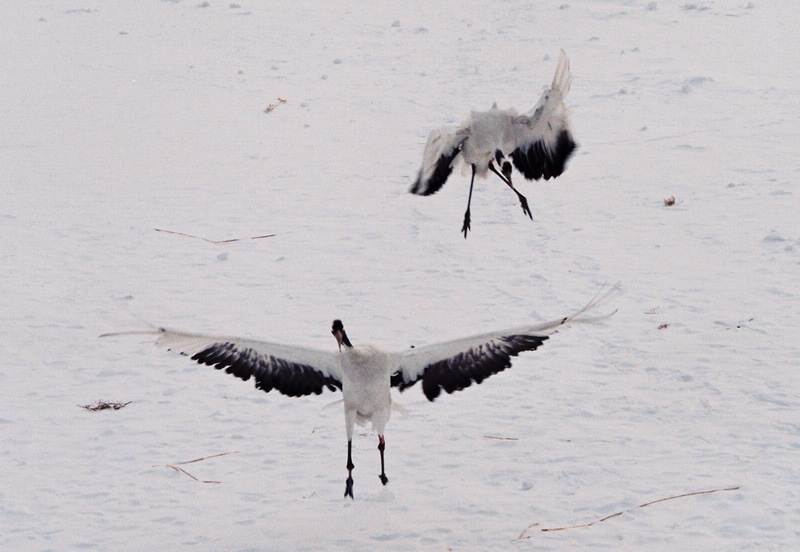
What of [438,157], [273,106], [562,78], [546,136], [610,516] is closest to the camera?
[610,516]

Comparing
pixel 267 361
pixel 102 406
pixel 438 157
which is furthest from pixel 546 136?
pixel 102 406

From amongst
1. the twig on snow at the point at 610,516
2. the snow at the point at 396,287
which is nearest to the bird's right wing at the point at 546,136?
the snow at the point at 396,287

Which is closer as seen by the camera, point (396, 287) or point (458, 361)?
point (458, 361)

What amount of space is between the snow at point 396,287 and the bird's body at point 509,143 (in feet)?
4.53

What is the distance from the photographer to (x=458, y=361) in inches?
226

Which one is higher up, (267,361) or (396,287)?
(267,361)

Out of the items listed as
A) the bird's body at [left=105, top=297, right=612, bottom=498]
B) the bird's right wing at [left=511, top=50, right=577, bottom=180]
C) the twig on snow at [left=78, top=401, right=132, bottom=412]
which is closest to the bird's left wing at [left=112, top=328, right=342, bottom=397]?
the bird's body at [left=105, top=297, right=612, bottom=498]

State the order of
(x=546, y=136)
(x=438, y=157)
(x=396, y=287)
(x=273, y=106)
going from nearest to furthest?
1. (x=546, y=136)
2. (x=438, y=157)
3. (x=396, y=287)
4. (x=273, y=106)

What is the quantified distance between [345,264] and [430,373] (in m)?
3.99

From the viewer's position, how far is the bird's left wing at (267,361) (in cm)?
538

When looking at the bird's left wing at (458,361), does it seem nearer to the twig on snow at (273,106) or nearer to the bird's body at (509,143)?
the bird's body at (509,143)

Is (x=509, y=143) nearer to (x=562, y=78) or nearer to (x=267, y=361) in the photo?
(x=562, y=78)

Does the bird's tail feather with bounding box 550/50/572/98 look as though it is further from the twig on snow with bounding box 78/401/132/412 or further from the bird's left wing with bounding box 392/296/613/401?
the twig on snow with bounding box 78/401/132/412

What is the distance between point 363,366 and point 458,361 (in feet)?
1.78
